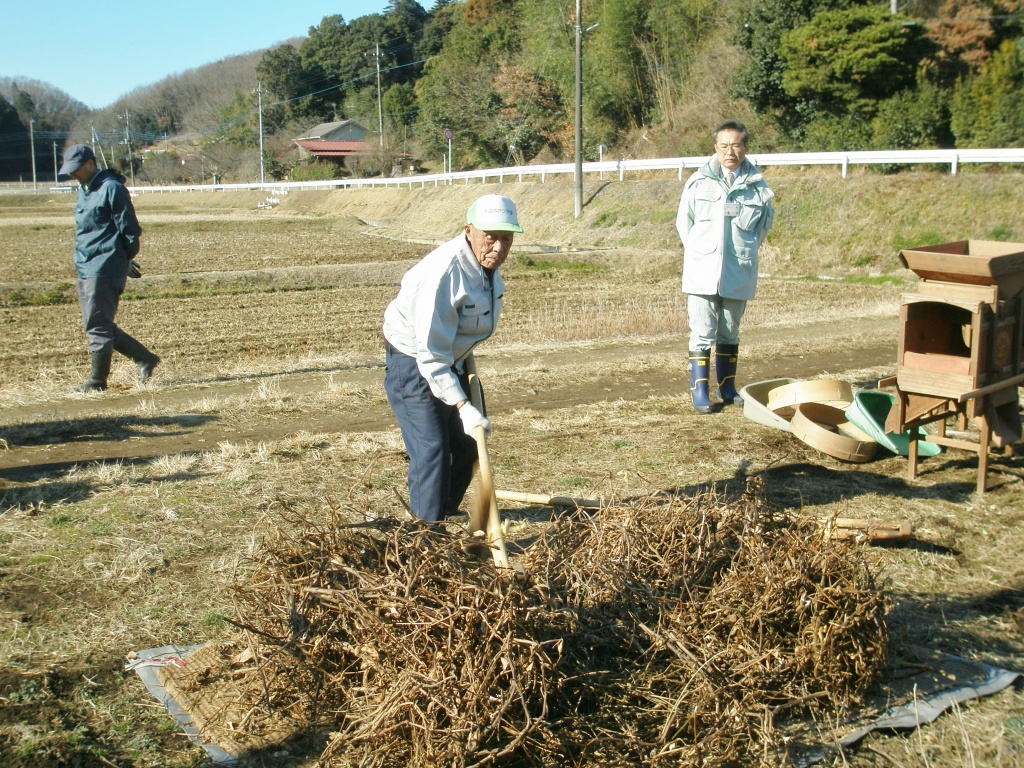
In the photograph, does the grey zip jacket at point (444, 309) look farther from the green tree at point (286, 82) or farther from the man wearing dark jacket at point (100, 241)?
the green tree at point (286, 82)

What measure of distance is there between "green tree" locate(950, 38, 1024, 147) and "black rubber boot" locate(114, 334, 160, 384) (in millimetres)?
23846

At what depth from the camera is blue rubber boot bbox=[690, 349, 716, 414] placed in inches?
300

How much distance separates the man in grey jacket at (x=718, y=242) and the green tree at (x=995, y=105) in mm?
21379

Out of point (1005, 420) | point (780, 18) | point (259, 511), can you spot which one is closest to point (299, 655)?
point (259, 511)

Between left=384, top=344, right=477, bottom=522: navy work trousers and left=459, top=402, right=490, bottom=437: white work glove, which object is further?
left=384, top=344, right=477, bottom=522: navy work trousers

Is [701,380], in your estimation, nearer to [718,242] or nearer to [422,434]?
[718,242]

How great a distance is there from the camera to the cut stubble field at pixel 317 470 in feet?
11.6

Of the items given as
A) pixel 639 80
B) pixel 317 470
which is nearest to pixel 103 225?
pixel 317 470

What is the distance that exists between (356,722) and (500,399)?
5.53 m

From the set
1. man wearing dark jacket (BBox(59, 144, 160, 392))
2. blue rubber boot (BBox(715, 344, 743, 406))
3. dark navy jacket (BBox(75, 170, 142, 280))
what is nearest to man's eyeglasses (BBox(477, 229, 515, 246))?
blue rubber boot (BBox(715, 344, 743, 406))

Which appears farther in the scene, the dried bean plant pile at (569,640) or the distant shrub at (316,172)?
the distant shrub at (316,172)

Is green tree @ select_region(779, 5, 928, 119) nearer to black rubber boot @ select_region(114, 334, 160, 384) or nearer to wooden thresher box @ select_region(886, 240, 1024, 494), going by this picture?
wooden thresher box @ select_region(886, 240, 1024, 494)

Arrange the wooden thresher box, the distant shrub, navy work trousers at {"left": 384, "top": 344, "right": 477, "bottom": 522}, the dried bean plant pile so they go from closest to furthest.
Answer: the dried bean plant pile, navy work trousers at {"left": 384, "top": 344, "right": 477, "bottom": 522}, the wooden thresher box, the distant shrub

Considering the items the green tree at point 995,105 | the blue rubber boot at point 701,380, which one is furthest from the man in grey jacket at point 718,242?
the green tree at point 995,105
